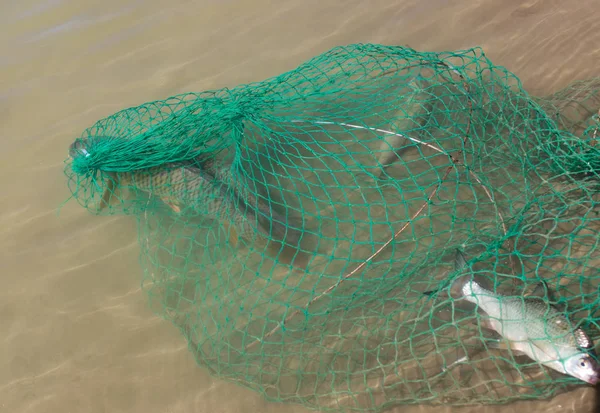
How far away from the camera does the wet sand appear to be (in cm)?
364

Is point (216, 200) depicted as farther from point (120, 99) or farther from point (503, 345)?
point (120, 99)

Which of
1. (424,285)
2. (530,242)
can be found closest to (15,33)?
(424,285)

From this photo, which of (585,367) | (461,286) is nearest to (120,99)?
(461,286)

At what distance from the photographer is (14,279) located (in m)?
4.29

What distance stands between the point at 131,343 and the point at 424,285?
8.97 feet

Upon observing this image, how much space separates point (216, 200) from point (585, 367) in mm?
3132

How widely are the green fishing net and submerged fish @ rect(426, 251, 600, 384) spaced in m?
0.14

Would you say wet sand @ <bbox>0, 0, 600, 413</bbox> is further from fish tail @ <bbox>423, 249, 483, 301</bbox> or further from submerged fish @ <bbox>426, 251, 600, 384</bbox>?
fish tail @ <bbox>423, 249, 483, 301</bbox>

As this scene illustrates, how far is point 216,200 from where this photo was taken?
3920mm

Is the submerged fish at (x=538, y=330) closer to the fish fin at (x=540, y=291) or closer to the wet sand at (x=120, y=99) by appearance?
the fish fin at (x=540, y=291)

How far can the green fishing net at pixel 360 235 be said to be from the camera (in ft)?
10.9

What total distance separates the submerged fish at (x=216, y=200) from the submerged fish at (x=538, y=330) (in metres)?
1.57

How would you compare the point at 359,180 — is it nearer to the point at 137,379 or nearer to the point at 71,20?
the point at 137,379

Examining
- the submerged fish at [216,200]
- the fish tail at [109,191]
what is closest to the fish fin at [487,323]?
the submerged fish at [216,200]
